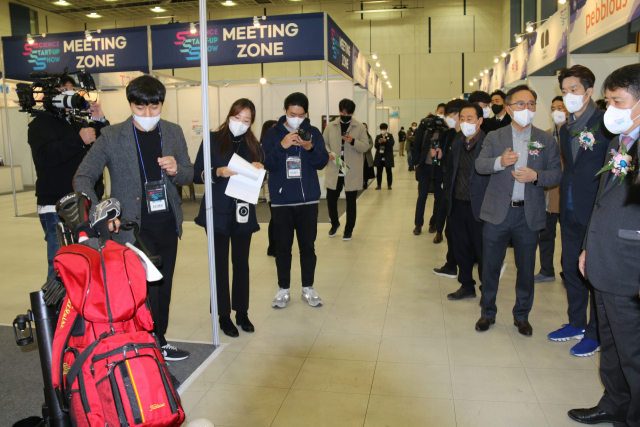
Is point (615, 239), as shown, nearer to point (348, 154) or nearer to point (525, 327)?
point (525, 327)

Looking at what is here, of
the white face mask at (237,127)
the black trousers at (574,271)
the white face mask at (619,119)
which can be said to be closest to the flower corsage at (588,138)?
the black trousers at (574,271)

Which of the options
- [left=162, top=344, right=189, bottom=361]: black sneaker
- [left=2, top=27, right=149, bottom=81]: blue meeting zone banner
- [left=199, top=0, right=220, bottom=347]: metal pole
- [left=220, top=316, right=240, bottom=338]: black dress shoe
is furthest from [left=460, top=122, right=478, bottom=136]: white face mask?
[left=2, top=27, right=149, bottom=81]: blue meeting zone banner

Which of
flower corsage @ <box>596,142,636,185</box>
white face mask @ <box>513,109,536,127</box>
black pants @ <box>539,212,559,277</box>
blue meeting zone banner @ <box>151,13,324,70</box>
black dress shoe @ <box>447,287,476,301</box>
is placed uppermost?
blue meeting zone banner @ <box>151,13,324,70</box>

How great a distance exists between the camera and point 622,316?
2053 mm

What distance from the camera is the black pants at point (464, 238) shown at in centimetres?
387

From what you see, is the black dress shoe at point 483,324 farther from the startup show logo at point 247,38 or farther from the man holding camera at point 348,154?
the startup show logo at point 247,38

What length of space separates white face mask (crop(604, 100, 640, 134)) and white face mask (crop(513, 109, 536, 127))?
1.14 meters

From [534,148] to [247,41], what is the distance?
4.97 m

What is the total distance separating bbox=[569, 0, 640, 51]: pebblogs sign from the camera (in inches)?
221

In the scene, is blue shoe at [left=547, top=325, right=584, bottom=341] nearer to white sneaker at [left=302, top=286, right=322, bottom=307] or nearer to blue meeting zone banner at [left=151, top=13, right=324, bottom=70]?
white sneaker at [left=302, top=286, right=322, bottom=307]

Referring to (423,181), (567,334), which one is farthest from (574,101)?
(423,181)

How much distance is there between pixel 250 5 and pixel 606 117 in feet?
69.6

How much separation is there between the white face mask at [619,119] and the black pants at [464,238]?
188 cm

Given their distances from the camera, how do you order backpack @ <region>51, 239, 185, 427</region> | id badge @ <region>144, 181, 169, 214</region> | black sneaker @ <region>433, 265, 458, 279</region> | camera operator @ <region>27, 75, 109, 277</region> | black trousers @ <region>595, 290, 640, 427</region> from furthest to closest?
black sneaker @ <region>433, 265, 458, 279</region> < camera operator @ <region>27, 75, 109, 277</region> < id badge @ <region>144, 181, 169, 214</region> < black trousers @ <region>595, 290, 640, 427</region> < backpack @ <region>51, 239, 185, 427</region>
